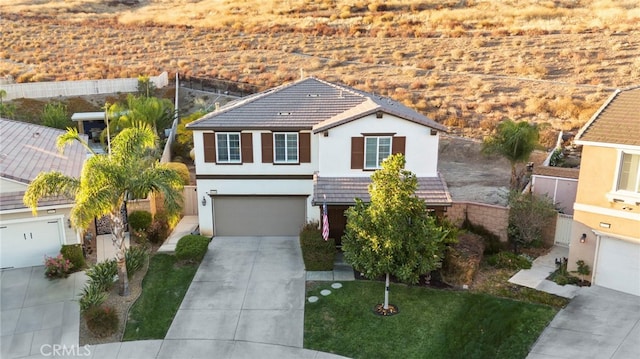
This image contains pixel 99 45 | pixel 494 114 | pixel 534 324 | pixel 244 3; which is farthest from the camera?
pixel 244 3

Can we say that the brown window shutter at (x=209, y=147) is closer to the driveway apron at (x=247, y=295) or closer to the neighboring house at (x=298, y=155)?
the neighboring house at (x=298, y=155)

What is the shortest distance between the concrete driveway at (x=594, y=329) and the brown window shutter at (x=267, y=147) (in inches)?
501

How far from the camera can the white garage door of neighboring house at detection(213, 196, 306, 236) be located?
2373 cm

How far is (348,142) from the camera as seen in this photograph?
2178 cm

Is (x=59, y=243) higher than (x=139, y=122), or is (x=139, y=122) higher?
(x=139, y=122)

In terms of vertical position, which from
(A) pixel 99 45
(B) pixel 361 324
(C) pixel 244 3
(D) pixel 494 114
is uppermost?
(C) pixel 244 3

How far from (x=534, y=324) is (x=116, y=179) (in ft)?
46.0

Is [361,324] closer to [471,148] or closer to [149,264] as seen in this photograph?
[149,264]

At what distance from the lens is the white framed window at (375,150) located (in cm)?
2175

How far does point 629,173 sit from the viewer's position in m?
17.3

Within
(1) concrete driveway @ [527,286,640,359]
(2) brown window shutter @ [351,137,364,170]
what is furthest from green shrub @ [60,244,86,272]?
(1) concrete driveway @ [527,286,640,359]

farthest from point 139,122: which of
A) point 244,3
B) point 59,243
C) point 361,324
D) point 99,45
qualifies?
point 244,3

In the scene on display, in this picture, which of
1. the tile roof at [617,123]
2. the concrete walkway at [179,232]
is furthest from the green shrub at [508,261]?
the concrete walkway at [179,232]

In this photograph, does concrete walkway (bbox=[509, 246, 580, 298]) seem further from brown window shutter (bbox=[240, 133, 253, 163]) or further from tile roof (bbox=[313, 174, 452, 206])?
brown window shutter (bbox=[240, 133, 253, 163])
